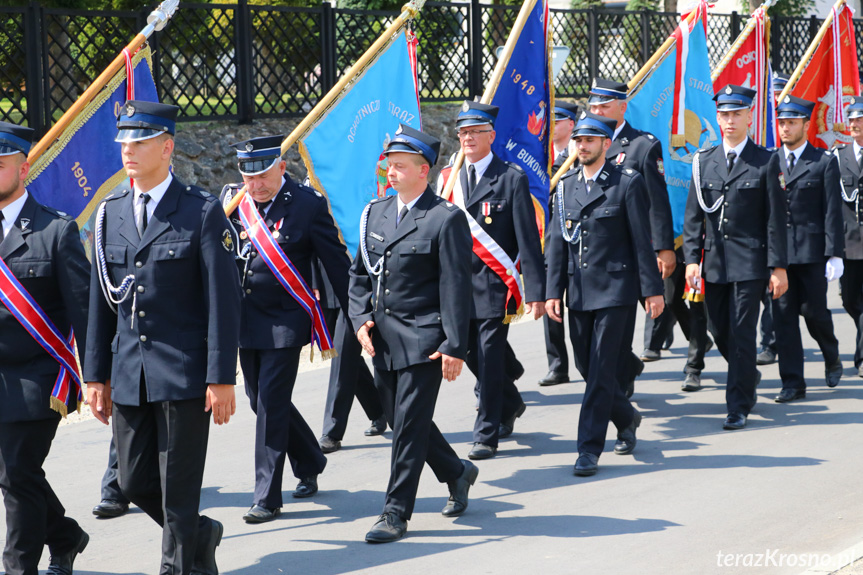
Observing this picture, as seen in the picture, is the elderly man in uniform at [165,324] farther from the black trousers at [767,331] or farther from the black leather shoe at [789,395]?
the black trousers at [767,331]

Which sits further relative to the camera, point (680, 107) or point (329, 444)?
point (680, 107)

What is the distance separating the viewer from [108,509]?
602cm

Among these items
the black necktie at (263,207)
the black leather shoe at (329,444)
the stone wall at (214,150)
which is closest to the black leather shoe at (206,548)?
the black necktie at (263,207)

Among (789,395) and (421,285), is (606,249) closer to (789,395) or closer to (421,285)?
(421,285)

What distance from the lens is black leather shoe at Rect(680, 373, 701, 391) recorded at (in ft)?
29.2

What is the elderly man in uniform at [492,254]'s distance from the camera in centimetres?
716

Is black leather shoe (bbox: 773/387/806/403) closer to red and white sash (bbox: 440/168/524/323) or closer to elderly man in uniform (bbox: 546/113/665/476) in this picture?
elderly man in uniform (bbox: 546/113/665/476)

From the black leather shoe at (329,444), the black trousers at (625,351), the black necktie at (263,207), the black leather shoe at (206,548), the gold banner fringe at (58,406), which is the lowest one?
the black leather shoe at (329,444)

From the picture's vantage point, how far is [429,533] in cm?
567

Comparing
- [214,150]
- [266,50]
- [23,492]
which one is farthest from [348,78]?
[266,50]

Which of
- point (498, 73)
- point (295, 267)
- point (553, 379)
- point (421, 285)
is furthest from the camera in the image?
point (553, 379)

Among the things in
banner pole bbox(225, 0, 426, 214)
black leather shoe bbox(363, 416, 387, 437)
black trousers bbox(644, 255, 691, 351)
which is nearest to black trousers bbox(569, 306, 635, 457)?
black leather shoe bbox(363, 416, 387, 437)

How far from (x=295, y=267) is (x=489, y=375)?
63.2 inches

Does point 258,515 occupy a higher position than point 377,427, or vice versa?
point 258,515
